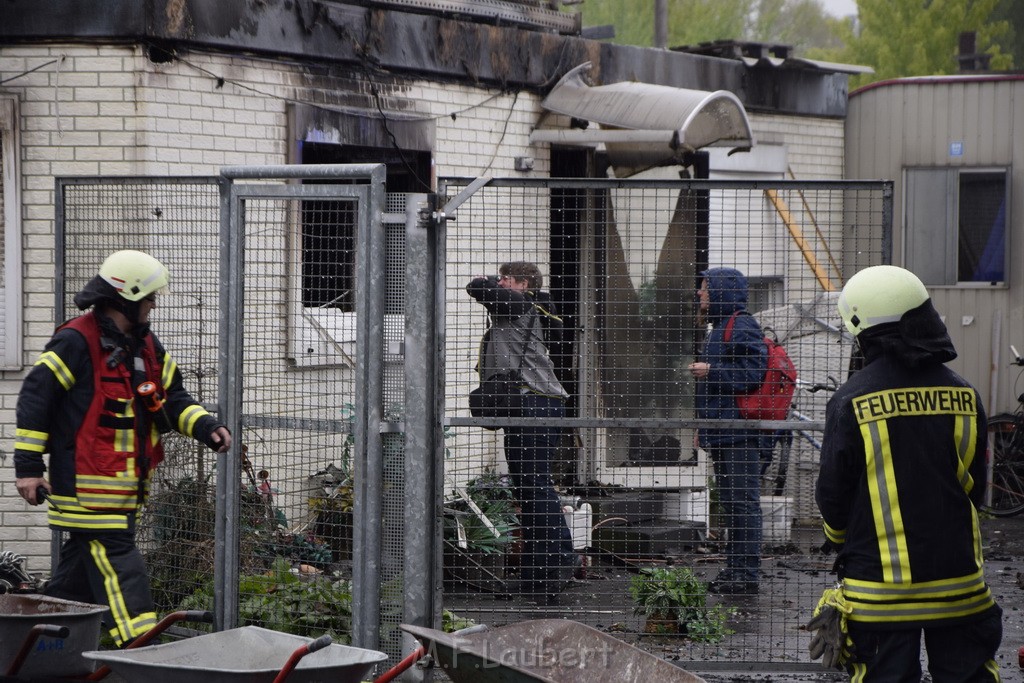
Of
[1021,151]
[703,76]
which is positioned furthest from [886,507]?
[1021,151]

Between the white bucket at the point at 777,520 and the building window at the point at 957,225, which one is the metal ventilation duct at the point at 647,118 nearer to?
the white bucket at the point at 777,520

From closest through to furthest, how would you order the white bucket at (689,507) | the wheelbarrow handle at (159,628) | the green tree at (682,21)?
the wheelbarrow handle at (159,628) → the white bucket at (689,507) → the green tree at (682,21)

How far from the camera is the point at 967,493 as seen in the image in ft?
15.2

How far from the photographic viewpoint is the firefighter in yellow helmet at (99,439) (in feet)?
18.7

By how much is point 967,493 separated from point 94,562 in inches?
138

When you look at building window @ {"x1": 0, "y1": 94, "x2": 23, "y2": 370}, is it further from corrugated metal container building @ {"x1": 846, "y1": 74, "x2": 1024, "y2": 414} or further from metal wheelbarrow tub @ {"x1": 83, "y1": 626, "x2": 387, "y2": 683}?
corrugated metal container building @ {"x1": 846, "y1": 74, "x2": 1024, "y2": 414}

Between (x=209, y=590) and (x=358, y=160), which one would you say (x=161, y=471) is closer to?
(x=209, y=590)

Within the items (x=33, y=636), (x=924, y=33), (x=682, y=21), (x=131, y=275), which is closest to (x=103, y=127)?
(x=131, y=275)

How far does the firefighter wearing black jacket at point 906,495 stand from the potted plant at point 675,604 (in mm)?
2254

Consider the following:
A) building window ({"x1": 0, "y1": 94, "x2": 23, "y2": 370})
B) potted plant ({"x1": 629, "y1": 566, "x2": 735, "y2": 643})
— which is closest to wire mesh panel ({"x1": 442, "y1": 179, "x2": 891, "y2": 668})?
potted plant ({"x1": 629, "y1": 566, "x2": 735, "y2": 643})

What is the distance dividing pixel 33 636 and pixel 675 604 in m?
3.27

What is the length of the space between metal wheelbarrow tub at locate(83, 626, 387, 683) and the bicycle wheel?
339 inches

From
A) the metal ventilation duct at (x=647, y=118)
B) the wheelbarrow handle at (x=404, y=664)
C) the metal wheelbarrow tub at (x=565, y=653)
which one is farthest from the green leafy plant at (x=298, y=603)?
the metal ventilation duct at (x=647, y=118)

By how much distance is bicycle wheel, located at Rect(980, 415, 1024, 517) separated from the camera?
39.2ft
